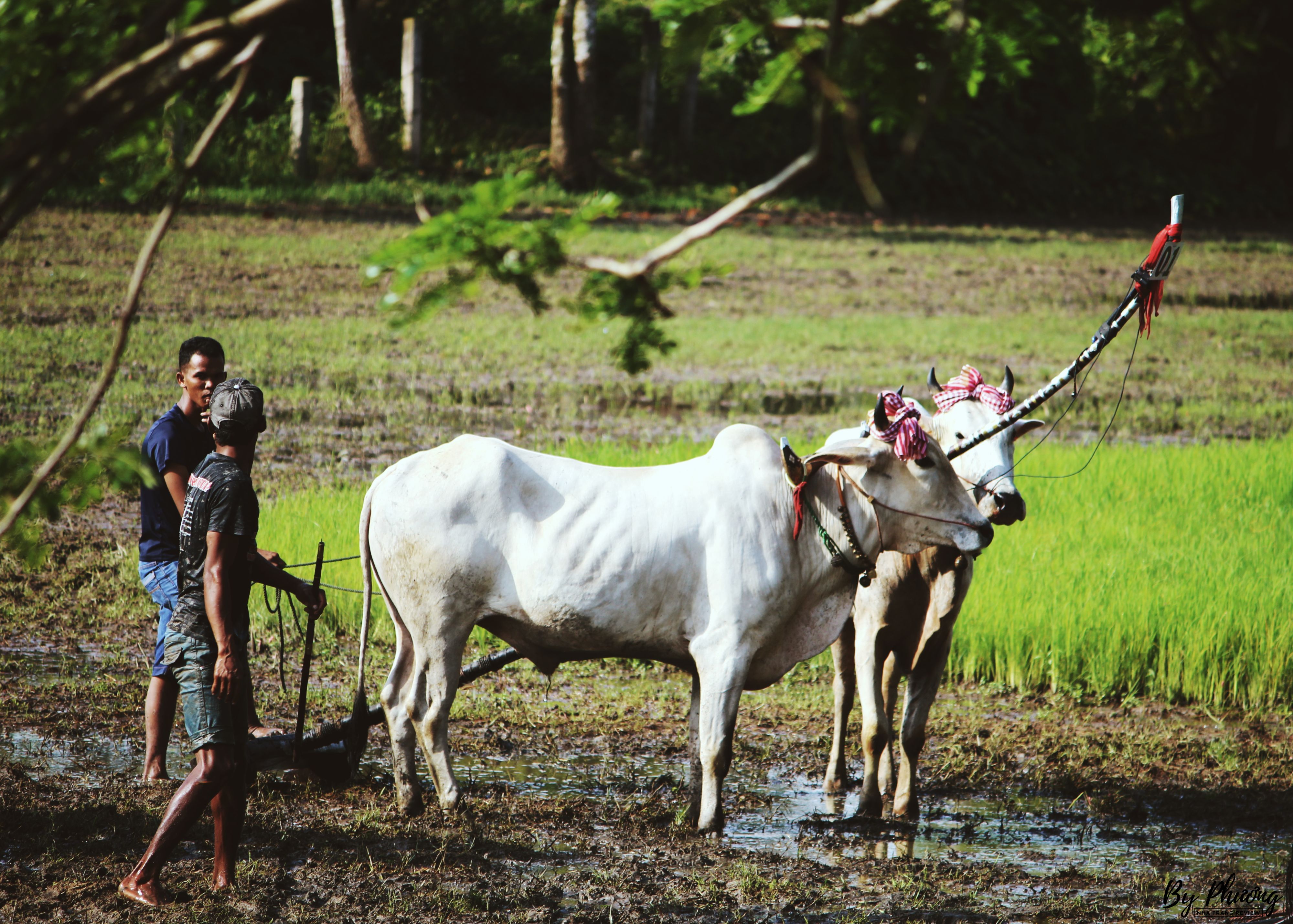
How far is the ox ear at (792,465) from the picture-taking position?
15.5 ft

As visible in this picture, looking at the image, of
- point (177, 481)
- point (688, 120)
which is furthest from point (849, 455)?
point (688, 120)

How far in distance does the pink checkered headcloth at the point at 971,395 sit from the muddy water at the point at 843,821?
1.60 meters

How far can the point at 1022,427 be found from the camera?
5.34 metres

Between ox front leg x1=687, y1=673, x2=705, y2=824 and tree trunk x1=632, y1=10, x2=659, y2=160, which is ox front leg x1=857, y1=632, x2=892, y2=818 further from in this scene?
tree trunk x1=632, y1=10, x2=659, y2=160

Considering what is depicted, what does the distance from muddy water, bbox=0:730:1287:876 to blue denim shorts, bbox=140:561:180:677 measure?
1.88 ft

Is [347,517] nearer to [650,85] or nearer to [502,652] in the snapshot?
[502,652]

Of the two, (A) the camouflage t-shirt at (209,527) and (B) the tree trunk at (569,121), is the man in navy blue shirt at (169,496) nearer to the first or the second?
(A) the camouflage t-shirt at (209,527)

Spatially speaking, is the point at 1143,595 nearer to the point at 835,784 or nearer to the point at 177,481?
the point at 835,784

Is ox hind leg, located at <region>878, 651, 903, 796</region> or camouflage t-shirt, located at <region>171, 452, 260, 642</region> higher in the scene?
camouflage t-shirt, located at <region>171, 452, 260, 642</region>

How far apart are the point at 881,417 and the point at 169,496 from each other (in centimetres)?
264

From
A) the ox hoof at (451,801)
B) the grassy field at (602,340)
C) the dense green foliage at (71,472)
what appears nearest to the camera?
the dense green foliage at (71,472)

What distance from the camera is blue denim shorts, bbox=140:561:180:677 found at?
193 inches

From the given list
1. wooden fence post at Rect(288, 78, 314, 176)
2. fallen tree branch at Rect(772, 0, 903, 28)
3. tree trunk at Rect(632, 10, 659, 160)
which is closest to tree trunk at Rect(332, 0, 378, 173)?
wooden fence post at Rect(288, 78, 314, 176)

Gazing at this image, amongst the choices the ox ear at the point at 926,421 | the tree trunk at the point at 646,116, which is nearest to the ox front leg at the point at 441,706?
the ox ear at the point at 926,421
